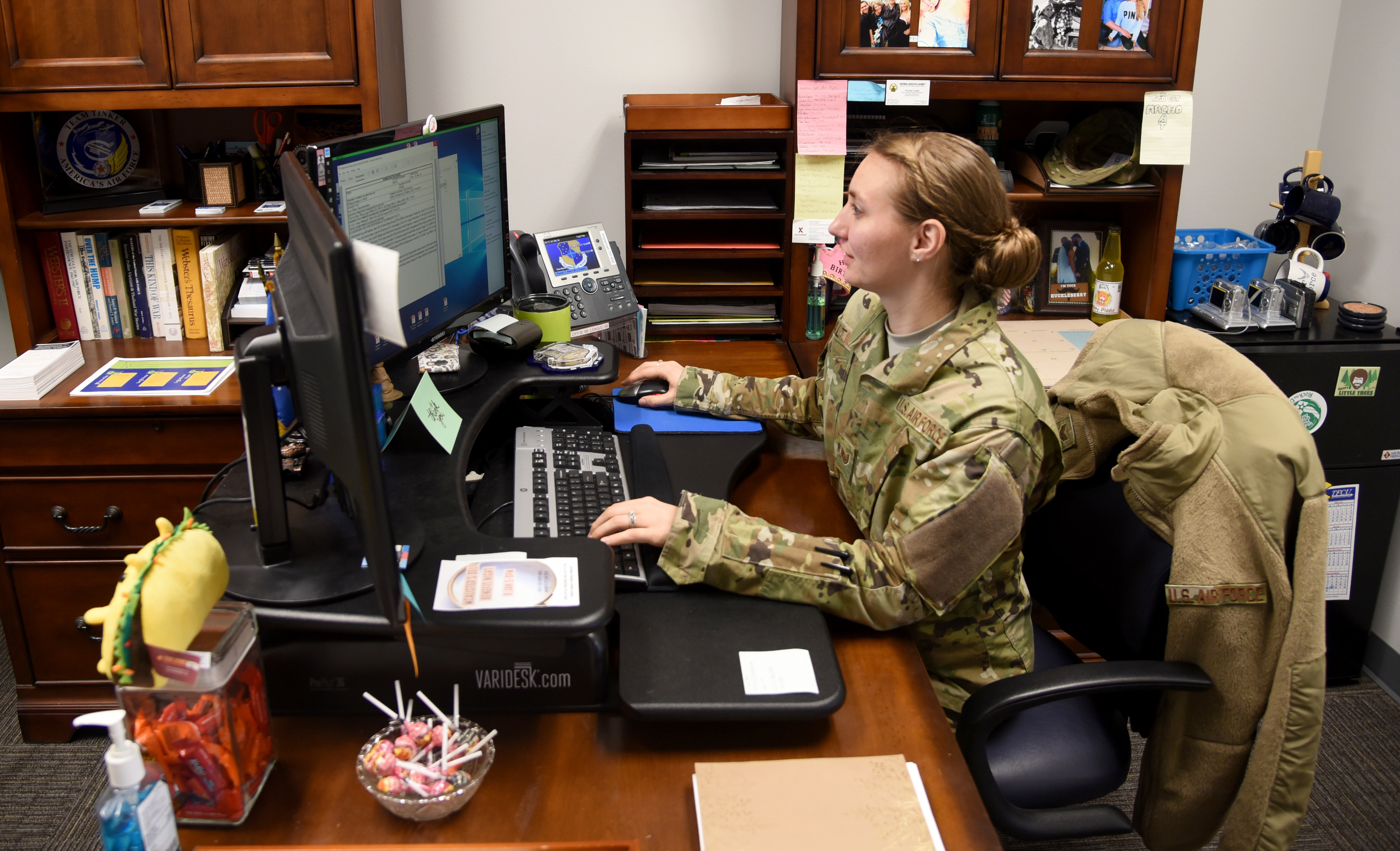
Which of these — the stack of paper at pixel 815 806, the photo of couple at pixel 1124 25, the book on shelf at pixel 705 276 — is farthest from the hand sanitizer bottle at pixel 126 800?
the photo of couple at pixel 1124 25

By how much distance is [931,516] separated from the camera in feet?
4.01

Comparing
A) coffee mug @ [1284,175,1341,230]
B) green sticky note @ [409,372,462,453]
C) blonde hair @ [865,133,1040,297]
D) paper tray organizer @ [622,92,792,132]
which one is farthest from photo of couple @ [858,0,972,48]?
green sticky note @ [409,372,462,453]

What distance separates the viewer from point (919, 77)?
215cm

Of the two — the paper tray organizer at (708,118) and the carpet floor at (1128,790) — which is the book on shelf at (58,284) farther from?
the paper tray organizer at (708,118)

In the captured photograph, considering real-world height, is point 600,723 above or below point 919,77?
below

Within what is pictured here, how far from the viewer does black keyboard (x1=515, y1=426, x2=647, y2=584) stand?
Result: 1.32m

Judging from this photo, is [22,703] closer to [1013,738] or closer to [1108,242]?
[1013,738]

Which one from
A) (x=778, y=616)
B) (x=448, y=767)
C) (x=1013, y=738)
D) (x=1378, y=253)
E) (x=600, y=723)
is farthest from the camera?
(x=1378, y=253)

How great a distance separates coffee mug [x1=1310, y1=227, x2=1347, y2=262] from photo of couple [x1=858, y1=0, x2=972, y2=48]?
1020 mm

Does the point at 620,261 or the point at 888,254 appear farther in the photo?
the point at 620,261

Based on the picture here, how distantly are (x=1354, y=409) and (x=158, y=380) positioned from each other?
256cm

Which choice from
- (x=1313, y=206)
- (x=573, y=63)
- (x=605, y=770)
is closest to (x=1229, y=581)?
(x=605, y=770)

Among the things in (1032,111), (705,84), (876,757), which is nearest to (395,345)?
(876,757)

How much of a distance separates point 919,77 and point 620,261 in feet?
2.47
